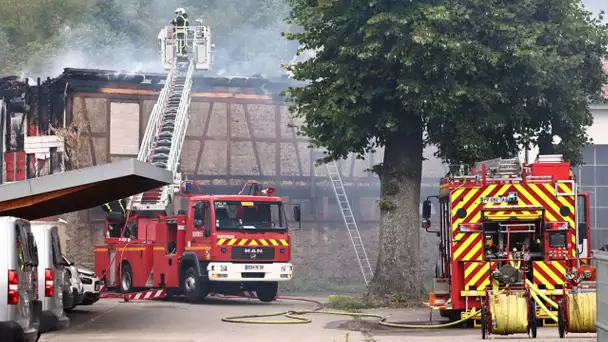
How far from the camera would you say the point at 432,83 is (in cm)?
2269

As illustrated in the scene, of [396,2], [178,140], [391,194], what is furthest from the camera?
[178,140]

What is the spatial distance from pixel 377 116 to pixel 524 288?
25.9 ft

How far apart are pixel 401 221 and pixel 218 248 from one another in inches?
154

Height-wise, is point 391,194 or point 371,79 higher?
point 371,79

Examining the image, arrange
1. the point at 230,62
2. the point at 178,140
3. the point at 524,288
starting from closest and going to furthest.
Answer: the point at 524,288
the point at 178,140
the point at 230,62

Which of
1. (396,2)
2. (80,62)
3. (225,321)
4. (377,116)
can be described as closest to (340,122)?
(377,116)

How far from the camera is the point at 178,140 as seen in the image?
3136 centimetres

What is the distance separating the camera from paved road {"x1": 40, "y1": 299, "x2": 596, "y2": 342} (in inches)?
656

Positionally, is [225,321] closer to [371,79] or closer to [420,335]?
[420,335]

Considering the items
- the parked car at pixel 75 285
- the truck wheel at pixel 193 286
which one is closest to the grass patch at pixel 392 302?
the truck wheel at pixel 193 286

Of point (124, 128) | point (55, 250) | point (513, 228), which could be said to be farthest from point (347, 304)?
point (124, 128)

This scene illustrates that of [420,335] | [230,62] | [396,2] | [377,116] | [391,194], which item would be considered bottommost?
[420,335]

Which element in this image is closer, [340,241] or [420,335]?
[420,335]

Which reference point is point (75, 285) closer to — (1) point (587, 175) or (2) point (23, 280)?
(2) point (23, 280)
